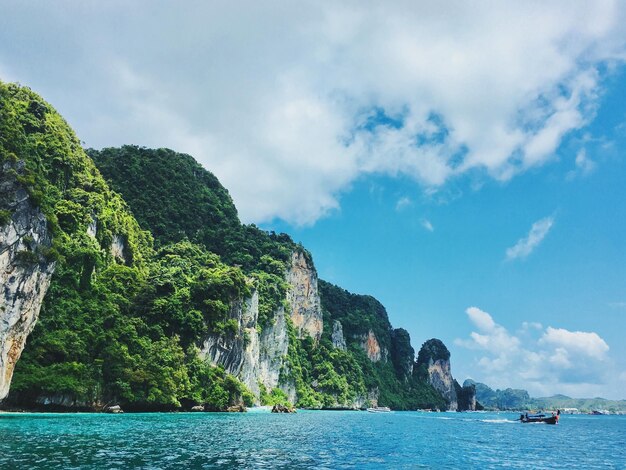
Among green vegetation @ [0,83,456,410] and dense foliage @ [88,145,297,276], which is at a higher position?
dense foliage @ [88,145,297,276]

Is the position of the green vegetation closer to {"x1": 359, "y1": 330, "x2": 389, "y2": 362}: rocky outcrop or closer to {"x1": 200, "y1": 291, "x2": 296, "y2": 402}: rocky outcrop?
{"x1": 200, "y1": 291, "x2": 296, "y2": 402}: rocky outcrop

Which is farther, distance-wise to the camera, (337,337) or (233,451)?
(337,337)

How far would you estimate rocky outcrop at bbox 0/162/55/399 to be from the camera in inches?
1625

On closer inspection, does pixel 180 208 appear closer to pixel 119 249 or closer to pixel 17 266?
pixel 119 249

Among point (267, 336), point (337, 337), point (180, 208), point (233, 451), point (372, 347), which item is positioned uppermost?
point (180, 208)

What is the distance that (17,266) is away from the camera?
1684 inches

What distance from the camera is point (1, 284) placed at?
1610 inches

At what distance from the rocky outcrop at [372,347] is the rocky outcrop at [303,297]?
4118 centimetres

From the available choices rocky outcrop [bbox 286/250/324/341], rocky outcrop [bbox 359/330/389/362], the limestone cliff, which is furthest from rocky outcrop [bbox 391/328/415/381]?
rocky outcrop [bbox 286/250/324/341]

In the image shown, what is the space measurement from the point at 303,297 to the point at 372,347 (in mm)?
59068

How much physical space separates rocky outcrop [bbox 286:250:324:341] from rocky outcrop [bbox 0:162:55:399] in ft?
255

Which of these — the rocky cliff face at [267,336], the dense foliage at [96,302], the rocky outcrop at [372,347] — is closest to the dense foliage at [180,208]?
the rocky cliff face at [267,336]

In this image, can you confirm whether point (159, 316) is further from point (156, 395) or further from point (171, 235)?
point (171, 235)

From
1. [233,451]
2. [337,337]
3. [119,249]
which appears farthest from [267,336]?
[233,451]
